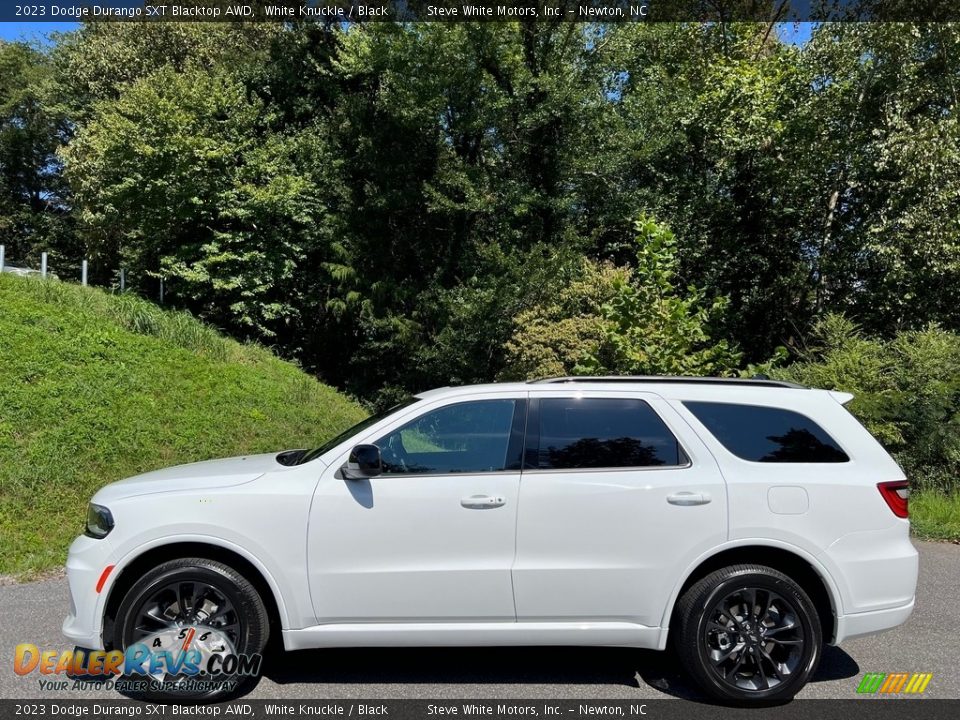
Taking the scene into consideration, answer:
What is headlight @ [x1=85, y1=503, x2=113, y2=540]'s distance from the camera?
415 cm

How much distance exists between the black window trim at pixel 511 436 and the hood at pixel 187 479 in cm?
75

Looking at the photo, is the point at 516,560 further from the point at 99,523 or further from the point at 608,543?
the point at 99,523

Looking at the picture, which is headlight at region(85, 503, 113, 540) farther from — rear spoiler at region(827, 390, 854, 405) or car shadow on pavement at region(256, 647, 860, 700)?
rear spoiler at region(827, 390, 854, 405)

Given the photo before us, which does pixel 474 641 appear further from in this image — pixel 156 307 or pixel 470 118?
pixel 470 118

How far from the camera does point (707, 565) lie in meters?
4.21

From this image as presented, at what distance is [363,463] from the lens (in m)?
4.12

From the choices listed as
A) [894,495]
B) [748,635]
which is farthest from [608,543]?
[894,495]

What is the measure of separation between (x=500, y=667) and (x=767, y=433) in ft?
7.09

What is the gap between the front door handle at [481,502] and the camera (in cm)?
412

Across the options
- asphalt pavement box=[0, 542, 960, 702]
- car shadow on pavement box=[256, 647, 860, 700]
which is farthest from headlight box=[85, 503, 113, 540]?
car shadow on pavement box=[256, 647, 860, 700]

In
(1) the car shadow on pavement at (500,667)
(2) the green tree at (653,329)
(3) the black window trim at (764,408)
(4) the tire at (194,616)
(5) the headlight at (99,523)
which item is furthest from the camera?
(2) the green tree at (653,329)

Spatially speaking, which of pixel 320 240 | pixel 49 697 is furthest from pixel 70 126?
pixel 49 697

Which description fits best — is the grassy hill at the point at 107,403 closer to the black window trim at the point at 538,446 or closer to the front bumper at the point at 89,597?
the front bumper at the point at 89,597

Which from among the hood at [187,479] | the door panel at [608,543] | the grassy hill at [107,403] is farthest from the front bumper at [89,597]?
the grassy hill at [107,403]
